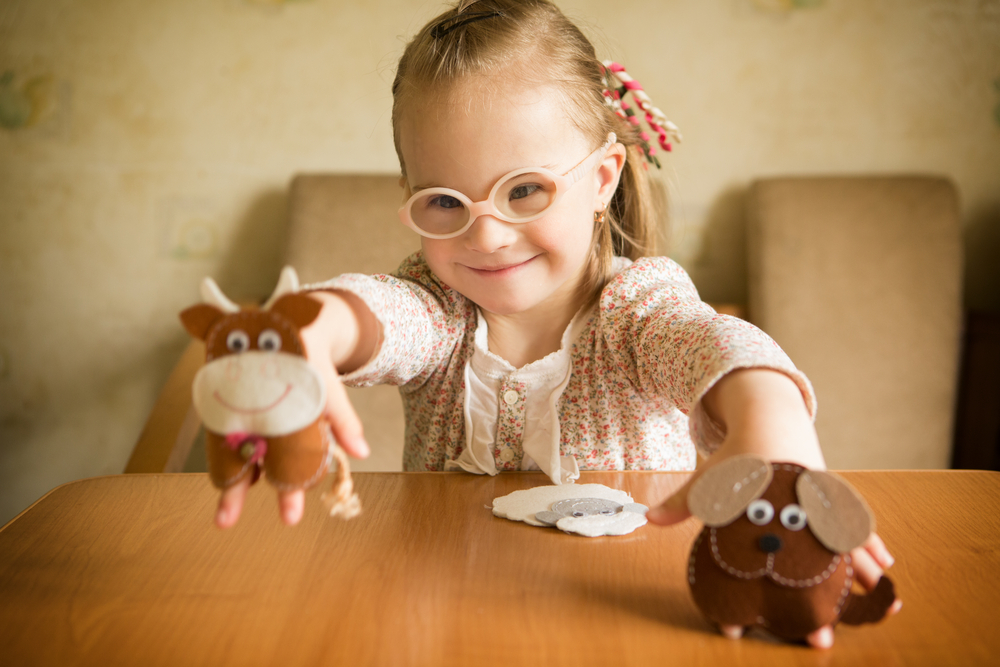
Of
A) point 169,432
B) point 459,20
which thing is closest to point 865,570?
point 459,20

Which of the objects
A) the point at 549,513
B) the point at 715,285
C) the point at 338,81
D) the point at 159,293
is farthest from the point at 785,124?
the point at 159,293

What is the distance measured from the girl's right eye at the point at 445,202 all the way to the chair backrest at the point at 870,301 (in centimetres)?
100

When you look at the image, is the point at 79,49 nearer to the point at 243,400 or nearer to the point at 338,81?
the point at 338,81

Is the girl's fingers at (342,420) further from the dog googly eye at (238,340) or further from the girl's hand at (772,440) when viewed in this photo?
the girl's hand at (772,440)

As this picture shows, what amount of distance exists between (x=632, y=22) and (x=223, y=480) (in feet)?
4.63

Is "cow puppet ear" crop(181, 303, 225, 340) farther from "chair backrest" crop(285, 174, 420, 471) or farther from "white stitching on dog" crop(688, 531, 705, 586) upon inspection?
"chair backrest" crop(285, 174, 420, 471)

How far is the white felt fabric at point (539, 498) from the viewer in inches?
23.3

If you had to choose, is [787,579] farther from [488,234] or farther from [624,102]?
[624,102]

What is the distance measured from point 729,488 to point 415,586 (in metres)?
0.22

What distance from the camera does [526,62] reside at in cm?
76

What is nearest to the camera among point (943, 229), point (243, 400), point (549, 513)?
point (243, 400)

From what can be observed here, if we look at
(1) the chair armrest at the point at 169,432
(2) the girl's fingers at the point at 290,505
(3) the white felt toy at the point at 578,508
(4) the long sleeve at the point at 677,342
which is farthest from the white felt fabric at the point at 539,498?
(1) the chair armrest at the point at 169,432

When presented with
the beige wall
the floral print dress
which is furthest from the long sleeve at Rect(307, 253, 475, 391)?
the beige wall

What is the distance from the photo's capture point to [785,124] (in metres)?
1.58
